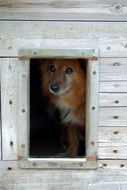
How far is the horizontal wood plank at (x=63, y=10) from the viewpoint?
2.81 metres

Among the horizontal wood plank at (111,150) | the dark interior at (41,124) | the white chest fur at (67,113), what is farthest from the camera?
the dark interior at (41,124)

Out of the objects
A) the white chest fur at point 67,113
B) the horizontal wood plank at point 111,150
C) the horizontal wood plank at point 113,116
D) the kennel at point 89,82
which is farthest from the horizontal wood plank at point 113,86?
the white chest fur at point 67,113

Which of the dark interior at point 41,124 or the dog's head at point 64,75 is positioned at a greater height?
the dog's head at point 64,75

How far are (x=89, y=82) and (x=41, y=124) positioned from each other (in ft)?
4.58

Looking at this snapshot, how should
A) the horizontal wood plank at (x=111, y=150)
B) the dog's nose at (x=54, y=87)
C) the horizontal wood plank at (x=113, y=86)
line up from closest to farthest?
the horizontal wood plank at (x=113, y=86) < the horizontal wood plank at (x=111, y=150) < the dog's nose at (x=54, y=87)

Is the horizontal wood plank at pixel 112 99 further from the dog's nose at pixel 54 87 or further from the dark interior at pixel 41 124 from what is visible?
the dark interior at pixel 41 124

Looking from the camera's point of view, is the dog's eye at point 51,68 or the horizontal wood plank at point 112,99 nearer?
the horizontal wood plank at point 112,99

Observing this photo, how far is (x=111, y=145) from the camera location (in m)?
3.04

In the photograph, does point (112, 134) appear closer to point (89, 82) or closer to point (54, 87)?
point (89, 82)

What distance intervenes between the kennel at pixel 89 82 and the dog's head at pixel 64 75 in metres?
0.49

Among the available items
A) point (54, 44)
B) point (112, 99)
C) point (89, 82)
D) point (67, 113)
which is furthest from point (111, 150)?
point (54, 44)

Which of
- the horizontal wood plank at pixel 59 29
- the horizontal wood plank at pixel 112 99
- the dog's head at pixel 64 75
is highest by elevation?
the horizontal wood plank at pixel 59 29

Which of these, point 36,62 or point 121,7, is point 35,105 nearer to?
point 36,62

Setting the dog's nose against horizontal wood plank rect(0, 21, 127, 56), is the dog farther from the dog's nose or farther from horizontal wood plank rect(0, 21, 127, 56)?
horizontal wood plank rect(0, 21, 127, 56)
